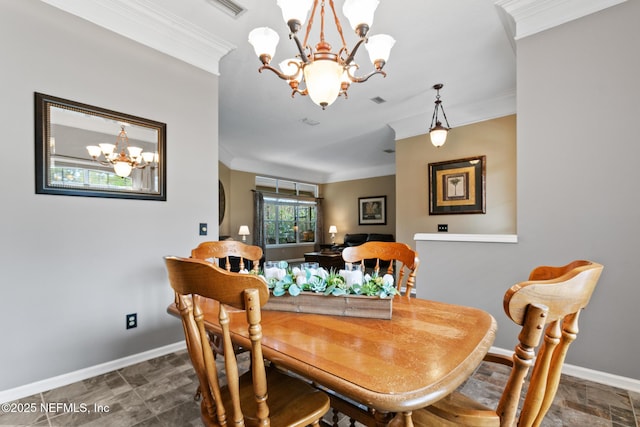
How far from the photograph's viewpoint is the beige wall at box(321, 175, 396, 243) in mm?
8641

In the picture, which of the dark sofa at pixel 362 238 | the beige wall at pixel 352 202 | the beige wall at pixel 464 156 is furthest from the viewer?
the beige wall at pixel 352 202

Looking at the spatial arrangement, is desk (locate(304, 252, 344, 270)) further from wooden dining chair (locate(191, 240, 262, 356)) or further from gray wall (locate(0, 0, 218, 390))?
wooden dining chair (locate(191, 240, 262, 356))

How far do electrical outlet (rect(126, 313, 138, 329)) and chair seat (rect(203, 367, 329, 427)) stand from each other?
62.9 inches

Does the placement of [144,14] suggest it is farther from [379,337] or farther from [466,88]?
[466,88]

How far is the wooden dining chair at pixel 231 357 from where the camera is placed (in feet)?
2.56

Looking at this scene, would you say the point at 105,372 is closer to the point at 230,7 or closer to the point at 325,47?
the point at 325,47

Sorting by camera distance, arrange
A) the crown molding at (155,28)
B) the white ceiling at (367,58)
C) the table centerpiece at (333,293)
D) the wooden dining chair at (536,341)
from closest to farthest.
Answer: the wooden dining chair at (536,341), the table centerpiece at (333,293), the crown molding at (155,28), the white ceiling at (367,58)

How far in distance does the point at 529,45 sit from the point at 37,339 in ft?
13.5

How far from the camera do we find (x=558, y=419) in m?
1.65

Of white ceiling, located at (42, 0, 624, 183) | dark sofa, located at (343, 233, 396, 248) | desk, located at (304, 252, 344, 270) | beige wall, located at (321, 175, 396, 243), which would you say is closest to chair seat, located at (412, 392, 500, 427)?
white ceiling, located at (42, 0, 624, 183)

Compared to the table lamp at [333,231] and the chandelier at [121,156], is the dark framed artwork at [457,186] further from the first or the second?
the table lamp at [333,231]

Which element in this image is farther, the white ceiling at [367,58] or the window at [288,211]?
the window at [288,211]

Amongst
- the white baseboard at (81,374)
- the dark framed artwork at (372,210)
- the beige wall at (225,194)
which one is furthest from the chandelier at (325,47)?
the dark framed artwork at (372,210)

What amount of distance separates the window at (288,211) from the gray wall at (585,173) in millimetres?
6957
